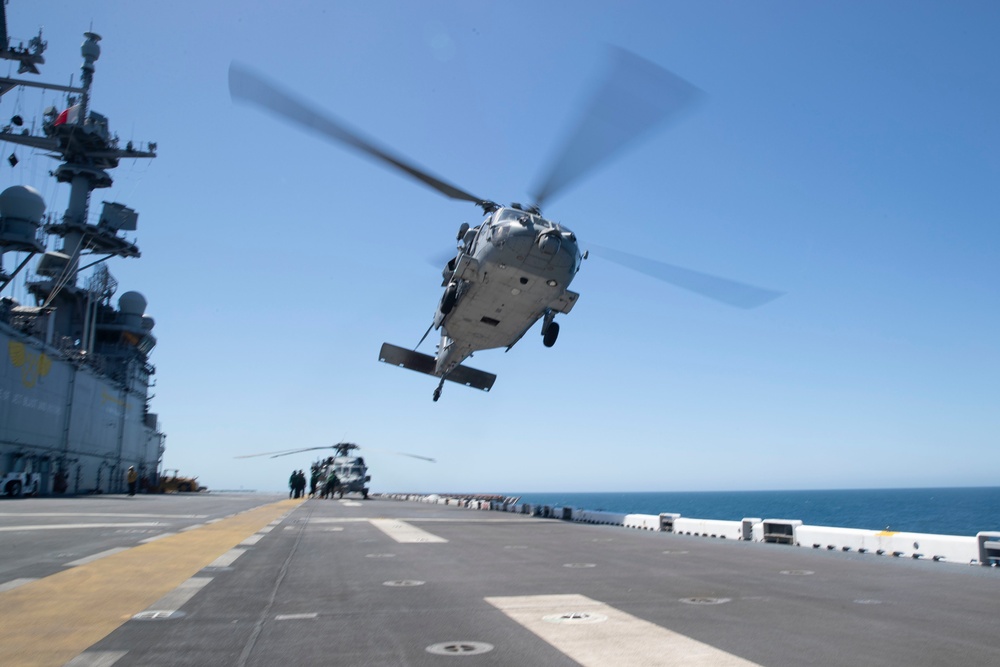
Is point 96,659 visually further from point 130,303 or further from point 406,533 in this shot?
point 130,303

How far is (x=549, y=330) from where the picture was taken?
2489cm

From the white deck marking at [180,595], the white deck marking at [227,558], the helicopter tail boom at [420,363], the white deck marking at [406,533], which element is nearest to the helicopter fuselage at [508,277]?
the helicopter tail boom at [420,363]

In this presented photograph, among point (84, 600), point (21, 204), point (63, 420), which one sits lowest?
point (84, 600)

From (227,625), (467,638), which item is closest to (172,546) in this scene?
(227,625)

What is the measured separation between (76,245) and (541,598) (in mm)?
72801

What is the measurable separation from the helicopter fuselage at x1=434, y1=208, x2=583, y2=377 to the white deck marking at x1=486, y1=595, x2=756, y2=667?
46.5ft

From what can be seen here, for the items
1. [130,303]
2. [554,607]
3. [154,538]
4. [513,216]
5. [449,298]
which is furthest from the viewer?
[130,303]

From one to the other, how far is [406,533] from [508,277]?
8408 millimetres

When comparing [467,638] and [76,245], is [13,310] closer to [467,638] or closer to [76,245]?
[76,245]

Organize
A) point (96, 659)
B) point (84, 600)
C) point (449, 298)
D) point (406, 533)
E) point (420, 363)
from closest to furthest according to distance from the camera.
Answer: point (96, 659), point (84, 600), point (406, 533), point (449, 298), point (420, 363)

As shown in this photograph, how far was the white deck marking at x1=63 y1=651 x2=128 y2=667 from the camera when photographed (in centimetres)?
543

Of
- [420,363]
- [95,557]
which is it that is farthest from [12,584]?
[420,363]

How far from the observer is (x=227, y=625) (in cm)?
686

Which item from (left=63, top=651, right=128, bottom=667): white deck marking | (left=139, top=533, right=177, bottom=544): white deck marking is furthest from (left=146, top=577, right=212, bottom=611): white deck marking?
(left=139, top=533, right=177, bottom=544): white deck marking
